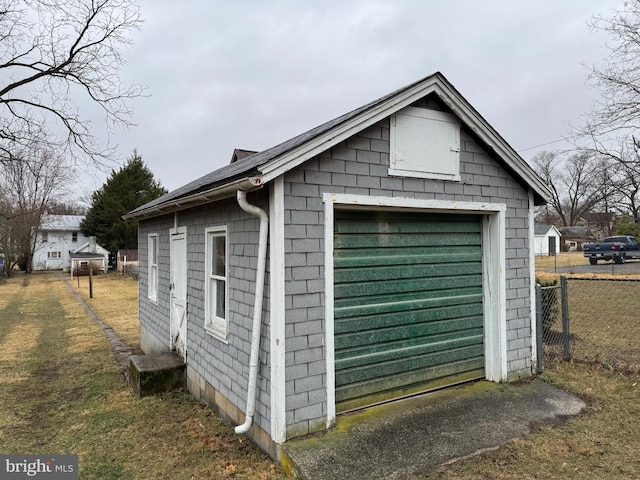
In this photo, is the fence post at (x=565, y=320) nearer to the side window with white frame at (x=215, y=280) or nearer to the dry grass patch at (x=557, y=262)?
the side window with white frame at (x=215, y=280)

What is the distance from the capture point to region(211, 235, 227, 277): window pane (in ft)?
15.2

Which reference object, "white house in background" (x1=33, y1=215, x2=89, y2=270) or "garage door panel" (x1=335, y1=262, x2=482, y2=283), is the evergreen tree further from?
"garage door panel" (x1=335, y1=262, x2=482, y2=283)

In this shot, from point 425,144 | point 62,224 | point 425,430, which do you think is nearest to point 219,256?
point 425,144

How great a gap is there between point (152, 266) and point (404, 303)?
17.7ft

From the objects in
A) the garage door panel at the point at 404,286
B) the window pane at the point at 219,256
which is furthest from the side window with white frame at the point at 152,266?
the garage door panel at the point at 404,286

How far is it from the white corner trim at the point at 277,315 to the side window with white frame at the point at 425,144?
1.42 metres

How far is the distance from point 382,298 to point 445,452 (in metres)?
1.62

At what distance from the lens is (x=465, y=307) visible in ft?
16.3

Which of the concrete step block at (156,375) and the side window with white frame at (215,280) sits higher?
the side window with white frame at (215,280)

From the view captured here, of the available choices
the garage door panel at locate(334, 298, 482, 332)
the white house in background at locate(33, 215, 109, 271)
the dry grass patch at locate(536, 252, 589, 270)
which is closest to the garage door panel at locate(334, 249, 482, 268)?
the garage door panel at locate(334, 298, 482, 332)

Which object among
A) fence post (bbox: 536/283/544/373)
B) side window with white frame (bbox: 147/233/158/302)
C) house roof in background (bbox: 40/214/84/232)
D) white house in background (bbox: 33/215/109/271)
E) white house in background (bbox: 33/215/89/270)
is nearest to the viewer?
fence post (bbox: 536/283/544/373)

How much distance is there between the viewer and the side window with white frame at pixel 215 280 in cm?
460

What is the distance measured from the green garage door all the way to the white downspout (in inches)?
33.7
